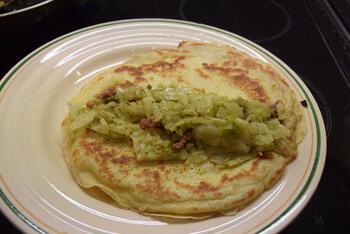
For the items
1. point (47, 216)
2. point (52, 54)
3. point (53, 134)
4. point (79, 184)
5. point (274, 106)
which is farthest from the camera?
point (52, 54)

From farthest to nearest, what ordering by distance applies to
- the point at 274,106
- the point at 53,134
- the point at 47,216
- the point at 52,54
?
the point at 52,54 < the point at 53,134 < the point at 274,106 < the point at 47,216

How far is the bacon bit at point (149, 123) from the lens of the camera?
1.82 meters

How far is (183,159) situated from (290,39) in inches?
91.7

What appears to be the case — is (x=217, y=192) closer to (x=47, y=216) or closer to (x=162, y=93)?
(x=162, y=93)

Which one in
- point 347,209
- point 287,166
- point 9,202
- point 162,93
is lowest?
point 347,209

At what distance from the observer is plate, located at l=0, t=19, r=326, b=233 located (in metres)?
1.58

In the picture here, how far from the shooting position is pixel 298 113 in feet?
6.90

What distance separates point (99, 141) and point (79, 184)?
0.28 metres

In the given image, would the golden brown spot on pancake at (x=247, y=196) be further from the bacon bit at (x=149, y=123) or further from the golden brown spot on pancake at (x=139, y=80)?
the golden brown spot on pancake at (x=139, y=80)

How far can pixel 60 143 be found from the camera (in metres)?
2.06

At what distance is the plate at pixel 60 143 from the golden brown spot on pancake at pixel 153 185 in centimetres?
15

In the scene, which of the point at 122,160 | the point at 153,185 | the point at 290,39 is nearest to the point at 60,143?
the point at 122,160

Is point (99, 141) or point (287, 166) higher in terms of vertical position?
point (99, 141)

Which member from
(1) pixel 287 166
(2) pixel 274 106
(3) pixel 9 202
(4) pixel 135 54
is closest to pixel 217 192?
(1) pixel 287 166
